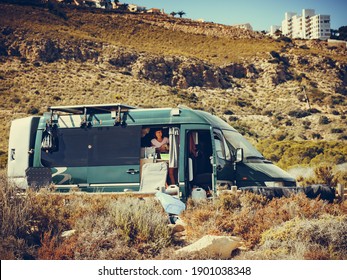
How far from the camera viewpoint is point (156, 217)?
7.82 meters

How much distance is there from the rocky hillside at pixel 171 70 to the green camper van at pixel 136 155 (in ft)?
72.6

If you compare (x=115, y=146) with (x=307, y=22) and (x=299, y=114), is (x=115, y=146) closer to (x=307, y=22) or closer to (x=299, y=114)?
(x=307, y=22)

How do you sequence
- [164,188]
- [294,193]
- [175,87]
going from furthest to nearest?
[175,87] → [164,188] → [294,193]

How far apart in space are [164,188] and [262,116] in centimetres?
3372

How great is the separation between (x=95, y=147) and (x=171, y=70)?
41.8 metres

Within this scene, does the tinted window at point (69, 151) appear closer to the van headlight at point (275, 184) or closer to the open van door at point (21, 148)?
the open van door at point (21, 148)

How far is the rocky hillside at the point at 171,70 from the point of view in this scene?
40625 mm

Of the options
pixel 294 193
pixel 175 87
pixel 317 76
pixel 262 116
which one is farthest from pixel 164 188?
pixel 317 76

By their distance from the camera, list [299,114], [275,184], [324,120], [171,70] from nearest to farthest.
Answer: [275,184]
[324,120]
[299,114]
[171,70]

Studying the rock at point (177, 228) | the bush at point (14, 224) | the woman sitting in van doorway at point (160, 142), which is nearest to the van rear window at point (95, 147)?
the woman sitting in van doorway at point (160, 142)

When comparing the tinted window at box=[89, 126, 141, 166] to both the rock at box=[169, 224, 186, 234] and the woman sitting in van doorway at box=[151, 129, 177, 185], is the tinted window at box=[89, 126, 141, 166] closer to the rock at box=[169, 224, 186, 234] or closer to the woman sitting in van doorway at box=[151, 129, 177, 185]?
the woman sitting in van doorway at box=[151, 129, 177, 185]

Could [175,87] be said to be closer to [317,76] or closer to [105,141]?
[317,76]

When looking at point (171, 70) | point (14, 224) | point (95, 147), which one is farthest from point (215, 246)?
point (171, 70)

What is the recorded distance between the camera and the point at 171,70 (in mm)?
52250
